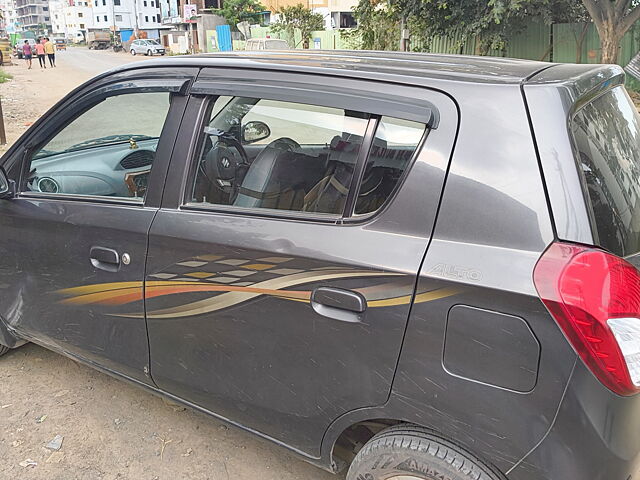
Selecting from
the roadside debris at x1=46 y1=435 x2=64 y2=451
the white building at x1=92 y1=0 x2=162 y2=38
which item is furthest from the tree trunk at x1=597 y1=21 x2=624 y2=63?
the white building at x1=92 y1=0 x2=162 y2=38

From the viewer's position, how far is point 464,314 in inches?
63.0

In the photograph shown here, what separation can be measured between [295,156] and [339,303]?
80 centimetres

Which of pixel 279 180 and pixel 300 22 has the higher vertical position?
pixel 300 22

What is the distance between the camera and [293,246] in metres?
1.92

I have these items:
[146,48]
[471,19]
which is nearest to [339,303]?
[471,19]

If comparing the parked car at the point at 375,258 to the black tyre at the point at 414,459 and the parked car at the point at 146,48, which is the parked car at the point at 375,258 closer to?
the black tyre at the point at 414,459

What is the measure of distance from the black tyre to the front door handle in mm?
1266

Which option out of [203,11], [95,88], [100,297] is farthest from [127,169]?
[203,11]

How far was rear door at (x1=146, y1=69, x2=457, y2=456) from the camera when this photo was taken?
176cm

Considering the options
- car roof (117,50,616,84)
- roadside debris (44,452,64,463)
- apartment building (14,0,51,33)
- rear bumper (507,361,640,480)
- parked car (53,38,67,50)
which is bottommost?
roadside debris (44,452,64,463)

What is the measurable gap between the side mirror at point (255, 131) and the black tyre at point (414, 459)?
148cm

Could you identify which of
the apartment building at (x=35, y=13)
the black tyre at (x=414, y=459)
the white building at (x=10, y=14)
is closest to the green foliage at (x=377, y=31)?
the black tyre at (x=414, y=459)

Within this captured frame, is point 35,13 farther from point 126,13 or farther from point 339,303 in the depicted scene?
point 339,303

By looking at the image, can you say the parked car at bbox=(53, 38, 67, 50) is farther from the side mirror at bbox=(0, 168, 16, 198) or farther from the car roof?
the car roof
